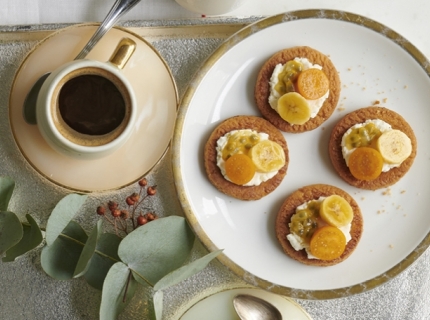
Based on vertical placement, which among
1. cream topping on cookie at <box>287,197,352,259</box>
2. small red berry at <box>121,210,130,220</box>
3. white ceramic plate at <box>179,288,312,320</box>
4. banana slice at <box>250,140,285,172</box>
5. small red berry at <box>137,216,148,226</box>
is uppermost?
banana slice at <box>250,140,285,172</box>

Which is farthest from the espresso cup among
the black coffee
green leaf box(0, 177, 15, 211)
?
green leaf box(0, 177, 15, 211)

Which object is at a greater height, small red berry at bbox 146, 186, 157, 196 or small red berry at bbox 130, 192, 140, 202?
small red berry at bbox 146, 186, 157, 196

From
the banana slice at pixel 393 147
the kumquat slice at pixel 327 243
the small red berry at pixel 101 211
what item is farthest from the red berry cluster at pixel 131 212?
the banana slice at pixel 393 147

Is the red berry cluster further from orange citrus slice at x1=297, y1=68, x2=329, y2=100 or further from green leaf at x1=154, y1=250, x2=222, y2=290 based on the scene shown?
orange citrus slice at x1=297, y1=68, x2=329, y2=100

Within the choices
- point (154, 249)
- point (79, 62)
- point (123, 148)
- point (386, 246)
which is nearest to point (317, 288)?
point (386, 246)

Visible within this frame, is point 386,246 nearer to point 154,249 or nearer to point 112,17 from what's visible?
point 154,249

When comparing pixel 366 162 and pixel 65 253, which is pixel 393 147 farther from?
pixel 65 253

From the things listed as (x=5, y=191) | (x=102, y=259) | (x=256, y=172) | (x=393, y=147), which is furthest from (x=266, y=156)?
(x=5, y=191)
